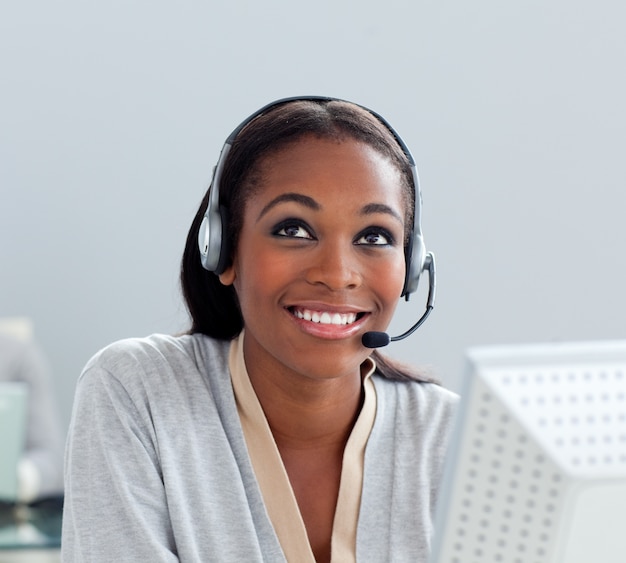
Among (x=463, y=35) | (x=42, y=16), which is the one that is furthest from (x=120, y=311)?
(x=463, y=35)

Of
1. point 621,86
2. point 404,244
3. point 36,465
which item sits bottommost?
point 36,465

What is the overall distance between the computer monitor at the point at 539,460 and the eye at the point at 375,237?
0.72 metres

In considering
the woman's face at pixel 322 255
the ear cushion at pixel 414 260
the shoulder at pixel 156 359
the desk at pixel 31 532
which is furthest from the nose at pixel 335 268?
the desk at pixel 31 532

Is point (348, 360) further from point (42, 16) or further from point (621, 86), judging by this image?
point (42, 16)

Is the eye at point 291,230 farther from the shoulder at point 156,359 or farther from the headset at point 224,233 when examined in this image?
the shoulder at point 156,359

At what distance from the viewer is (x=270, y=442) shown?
4.83 ft

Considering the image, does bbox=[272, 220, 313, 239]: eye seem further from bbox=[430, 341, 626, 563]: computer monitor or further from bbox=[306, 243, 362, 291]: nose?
bbox=[430, 341, 626, 563]: computer monitor

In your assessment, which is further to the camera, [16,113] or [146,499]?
[16,113]

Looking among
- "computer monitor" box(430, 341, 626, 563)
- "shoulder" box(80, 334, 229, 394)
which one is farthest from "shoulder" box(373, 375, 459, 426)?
"computer monitor" box(430, 341, 626, 563)

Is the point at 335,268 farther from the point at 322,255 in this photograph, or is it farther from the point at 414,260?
the point at 414,260

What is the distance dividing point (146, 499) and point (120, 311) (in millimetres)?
2256

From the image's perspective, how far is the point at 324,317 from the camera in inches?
55.4

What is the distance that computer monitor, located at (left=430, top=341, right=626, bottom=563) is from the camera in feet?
2.29

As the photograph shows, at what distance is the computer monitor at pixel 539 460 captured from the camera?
70 centimetres
